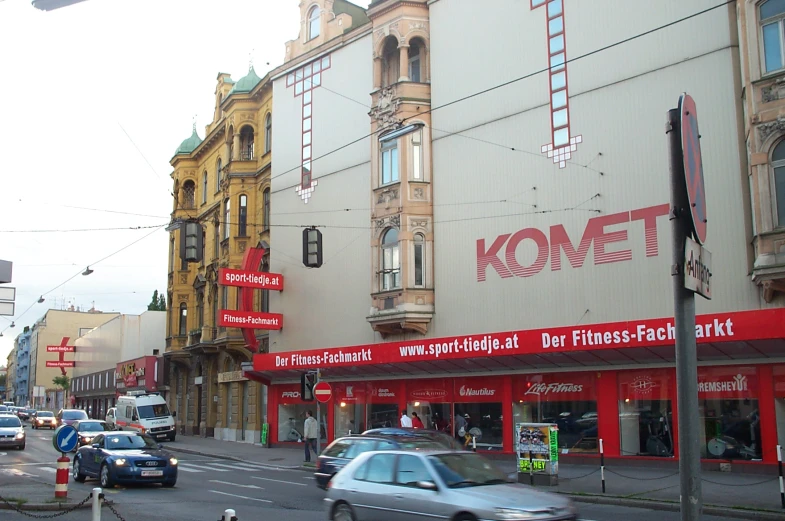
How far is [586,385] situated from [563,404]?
3.35 ft

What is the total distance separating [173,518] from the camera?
1421 cm

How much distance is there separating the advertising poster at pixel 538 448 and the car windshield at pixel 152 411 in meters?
26.8

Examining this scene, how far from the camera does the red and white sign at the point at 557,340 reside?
18844 mm

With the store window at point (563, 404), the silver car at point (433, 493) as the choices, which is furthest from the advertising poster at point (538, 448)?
the silver car at point (433, 493)

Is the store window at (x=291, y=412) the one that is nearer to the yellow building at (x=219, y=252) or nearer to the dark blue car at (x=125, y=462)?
the yellow building at (x=219, y=252)

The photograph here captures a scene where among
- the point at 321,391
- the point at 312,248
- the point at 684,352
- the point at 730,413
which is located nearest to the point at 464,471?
the point at 684,352

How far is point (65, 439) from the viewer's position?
14.3 meters

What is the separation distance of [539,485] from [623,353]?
4.97m

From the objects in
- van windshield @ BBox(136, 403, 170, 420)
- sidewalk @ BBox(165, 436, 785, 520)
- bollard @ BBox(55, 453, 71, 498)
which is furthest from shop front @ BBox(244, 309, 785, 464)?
van windshield @ BBox(136, 403, 170, 420)

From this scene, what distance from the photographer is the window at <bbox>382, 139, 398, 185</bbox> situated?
2952 cm

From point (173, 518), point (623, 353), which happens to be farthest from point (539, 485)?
point (173, 518)

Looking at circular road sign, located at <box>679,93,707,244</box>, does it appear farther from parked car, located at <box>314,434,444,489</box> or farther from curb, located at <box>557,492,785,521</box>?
parked car, located at <box>314,434,444,489</box>

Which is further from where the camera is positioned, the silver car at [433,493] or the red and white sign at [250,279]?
the red and white sign at [250,279]

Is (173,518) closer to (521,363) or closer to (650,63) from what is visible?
(521,363)
